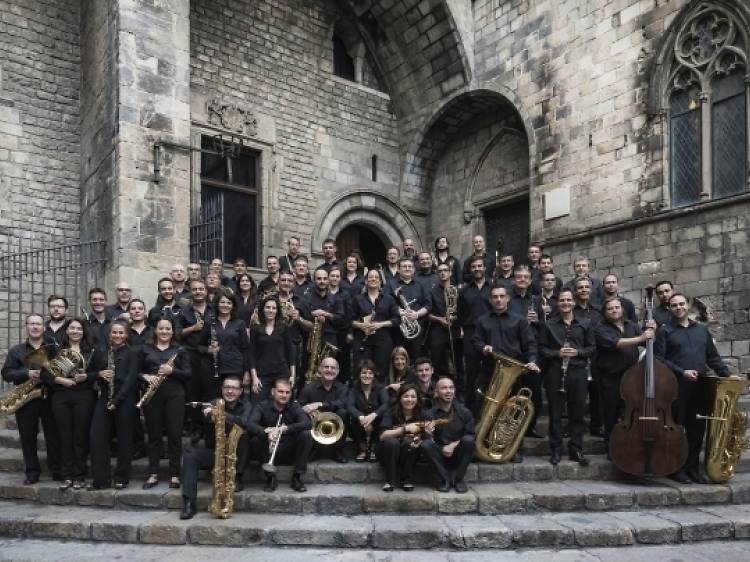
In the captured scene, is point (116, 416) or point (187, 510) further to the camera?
point (116, 416)

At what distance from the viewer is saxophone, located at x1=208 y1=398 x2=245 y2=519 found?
211 inches

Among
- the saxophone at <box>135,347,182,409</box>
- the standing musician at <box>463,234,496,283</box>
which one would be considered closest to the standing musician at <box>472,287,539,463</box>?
the standing musician at <box>463,234,496,283</box>

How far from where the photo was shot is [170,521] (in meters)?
5.23

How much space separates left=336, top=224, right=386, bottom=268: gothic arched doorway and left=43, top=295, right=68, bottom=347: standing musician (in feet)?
24.2

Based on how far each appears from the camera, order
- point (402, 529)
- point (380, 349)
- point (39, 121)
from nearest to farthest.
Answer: point (402, 529) → point (380, 349) → point (39, 121)

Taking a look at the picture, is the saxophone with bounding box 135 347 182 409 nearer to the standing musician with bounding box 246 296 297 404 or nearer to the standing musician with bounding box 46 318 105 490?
the standing musician with bounding box 46 318 105 490

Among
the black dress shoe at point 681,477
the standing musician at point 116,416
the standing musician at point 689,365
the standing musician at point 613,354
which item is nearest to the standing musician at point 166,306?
the standing musician at point 116,416

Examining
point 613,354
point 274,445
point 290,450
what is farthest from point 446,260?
point 274,445

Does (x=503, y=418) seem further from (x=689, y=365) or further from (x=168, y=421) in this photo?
(x=168, y=421)

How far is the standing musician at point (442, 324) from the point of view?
7363mm

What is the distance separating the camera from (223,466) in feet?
17.8

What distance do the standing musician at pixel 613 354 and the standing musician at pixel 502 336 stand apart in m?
0.67

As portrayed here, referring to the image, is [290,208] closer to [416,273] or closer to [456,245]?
[456,245]

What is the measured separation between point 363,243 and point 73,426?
8740 millimetres
